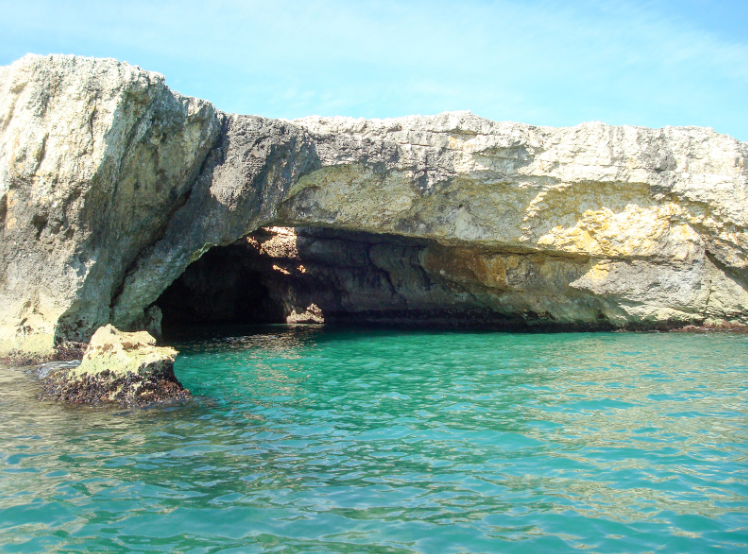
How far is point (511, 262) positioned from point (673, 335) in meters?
4.36

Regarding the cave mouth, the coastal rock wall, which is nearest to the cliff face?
the coastal rock wall

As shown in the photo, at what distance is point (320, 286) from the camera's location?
21.2 meters

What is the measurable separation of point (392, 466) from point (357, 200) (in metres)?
9.71

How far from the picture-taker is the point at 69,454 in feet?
16.7

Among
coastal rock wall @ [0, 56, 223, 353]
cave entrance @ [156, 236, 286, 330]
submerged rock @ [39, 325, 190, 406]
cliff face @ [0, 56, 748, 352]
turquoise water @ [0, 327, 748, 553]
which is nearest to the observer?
turquoise water @ [0, 327, 748, 553]

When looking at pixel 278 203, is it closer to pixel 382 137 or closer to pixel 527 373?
pixel 382 137

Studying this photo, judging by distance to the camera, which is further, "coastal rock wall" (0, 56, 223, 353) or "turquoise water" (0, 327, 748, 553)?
"coastal rock wall" (0, 56, 223, 353)

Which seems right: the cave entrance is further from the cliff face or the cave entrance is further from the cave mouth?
the cliff face

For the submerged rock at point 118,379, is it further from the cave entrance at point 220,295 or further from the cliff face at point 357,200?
the cave entrance at point 220,295

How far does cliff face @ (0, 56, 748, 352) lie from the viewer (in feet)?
32.7

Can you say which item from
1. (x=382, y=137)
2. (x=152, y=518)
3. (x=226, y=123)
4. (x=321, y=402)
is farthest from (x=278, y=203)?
(x=152, y=518)

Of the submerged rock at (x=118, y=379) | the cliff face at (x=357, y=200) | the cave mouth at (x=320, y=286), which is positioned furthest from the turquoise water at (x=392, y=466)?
the cave mouth at (x=320, y=286)

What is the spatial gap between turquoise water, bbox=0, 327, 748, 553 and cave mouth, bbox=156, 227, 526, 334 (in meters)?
10.1

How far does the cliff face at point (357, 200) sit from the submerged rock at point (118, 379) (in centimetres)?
308
